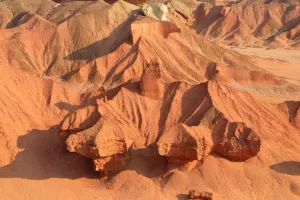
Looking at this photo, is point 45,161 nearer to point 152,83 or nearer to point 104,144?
point 104,144

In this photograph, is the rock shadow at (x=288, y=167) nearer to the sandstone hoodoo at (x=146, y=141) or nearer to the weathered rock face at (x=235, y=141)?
the sandstone hoodoo at (x=146, y=141)

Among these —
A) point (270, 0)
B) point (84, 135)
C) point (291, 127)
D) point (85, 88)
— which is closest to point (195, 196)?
point (84, 135)

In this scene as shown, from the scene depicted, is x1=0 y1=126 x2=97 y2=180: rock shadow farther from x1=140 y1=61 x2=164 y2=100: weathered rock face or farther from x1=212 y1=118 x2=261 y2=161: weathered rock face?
x1=212 y1=118 x2=261 y2=161: weathered rock face

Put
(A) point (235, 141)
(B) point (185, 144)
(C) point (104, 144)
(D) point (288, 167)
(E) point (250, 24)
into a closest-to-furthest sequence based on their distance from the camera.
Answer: (B) point (185, 144) → (C) point (104, 144) → (A) point (235, 141) → (D) point (288, 167) → (E) point (250, 24)

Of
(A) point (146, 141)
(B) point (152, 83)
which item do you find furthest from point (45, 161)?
(B) point (152, 83)

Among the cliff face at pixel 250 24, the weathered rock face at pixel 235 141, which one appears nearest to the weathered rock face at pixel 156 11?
the weathered rock face at pixel 235 141

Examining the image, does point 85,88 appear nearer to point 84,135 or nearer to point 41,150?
point 41,150

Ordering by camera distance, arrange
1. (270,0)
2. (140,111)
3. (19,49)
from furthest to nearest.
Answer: (270,0) → (19,49) → (140,111)
